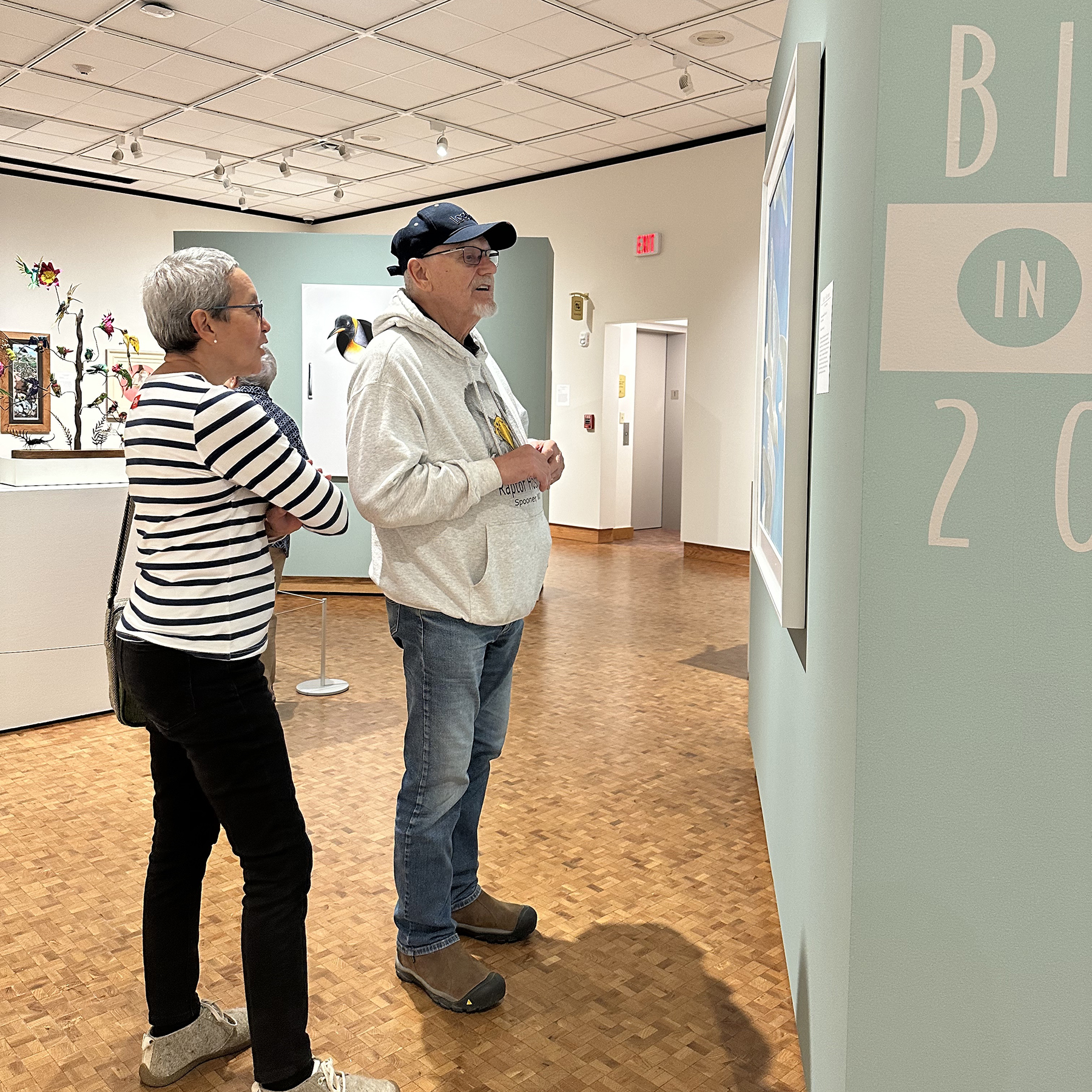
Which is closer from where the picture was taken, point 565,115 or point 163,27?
point 163,27

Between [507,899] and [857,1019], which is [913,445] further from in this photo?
[507,899]

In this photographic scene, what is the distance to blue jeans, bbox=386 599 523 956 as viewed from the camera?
2.21m

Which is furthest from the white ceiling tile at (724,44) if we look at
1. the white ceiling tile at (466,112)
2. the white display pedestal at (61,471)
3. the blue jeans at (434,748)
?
the blue jeans at (434,748)

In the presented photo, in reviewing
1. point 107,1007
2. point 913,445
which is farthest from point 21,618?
point 913,445

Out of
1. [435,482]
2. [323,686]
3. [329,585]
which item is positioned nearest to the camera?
[435,482]

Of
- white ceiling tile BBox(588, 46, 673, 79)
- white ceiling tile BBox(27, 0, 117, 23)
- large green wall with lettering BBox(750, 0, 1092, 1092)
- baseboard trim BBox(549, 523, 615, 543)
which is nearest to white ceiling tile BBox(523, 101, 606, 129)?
white ceiling tile BBox(588, 46, 673, 79)

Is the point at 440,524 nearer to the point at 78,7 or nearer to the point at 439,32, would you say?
the point at 439,32

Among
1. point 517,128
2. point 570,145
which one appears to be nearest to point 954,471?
point 517,128

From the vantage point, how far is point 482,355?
2385 mm

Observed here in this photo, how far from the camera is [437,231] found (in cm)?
222

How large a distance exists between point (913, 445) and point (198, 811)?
59.2 inches

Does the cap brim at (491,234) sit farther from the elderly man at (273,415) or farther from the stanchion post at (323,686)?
the stanchion post at (323,686)

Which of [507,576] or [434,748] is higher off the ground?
[507,576]

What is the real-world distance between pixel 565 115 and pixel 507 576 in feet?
25.7
